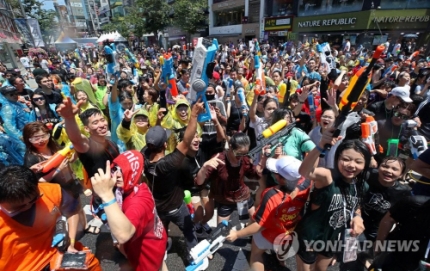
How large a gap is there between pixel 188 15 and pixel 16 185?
3253cm

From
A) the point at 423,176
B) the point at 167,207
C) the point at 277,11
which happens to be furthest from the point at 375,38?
the point at 167,207

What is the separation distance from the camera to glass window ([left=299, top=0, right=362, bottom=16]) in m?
19.5

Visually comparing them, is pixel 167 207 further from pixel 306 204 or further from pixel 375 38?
pixel 375 38

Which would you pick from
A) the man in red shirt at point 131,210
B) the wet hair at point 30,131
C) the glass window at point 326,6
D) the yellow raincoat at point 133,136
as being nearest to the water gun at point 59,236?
the man in red shirt at point 131,210

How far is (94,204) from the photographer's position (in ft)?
7.43

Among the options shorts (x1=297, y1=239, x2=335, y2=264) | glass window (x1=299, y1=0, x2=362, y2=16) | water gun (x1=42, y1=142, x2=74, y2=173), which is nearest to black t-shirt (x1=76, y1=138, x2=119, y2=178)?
water gun (x1=42, y1=142, x2=74, y2=173)

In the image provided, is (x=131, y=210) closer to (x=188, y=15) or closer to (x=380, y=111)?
(x=380, y=111)

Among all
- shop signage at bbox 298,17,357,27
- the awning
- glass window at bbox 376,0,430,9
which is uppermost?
glass window at bbox 376,0,430,9

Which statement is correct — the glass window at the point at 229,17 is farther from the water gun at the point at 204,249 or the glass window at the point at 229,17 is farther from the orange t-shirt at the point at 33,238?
the orange t-shirt at the point at 33,238

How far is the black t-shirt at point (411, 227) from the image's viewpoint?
5.87 ft

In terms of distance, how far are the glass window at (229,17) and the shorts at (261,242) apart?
32849mm

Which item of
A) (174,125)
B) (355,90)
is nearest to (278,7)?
(174,125)

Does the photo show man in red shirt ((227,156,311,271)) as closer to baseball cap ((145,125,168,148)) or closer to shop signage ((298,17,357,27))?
baseball cap ((145,125,168,148))

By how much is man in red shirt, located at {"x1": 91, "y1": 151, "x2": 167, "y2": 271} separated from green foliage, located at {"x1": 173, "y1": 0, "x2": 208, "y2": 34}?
3134 centimetres
